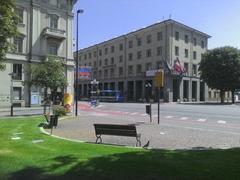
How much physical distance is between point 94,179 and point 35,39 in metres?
42.7

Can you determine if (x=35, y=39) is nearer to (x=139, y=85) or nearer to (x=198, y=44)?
(x=139, y=85)

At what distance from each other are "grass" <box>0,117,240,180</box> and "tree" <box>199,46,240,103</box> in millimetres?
58640

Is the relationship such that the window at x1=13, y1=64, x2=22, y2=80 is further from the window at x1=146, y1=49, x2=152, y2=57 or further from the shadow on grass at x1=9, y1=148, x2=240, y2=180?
the shadow on grass at x1=9, y1=148, x2=240, y2=180

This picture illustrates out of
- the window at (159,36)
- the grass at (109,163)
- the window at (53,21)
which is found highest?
the window at (159,36)

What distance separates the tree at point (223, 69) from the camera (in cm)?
6662

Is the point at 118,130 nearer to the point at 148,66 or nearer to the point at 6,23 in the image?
the point at 6,23

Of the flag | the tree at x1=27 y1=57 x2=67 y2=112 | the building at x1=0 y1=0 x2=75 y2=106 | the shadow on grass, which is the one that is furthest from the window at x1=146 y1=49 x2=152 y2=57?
the shadow on grass

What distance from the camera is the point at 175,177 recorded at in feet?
24.4

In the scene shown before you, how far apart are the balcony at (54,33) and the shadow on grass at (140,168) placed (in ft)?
134

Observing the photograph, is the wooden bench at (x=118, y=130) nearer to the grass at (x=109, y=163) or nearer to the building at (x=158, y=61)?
the grass at (x=109, y=163)

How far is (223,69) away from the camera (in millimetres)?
67125

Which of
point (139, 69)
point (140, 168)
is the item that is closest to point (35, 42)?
point (139, 69)

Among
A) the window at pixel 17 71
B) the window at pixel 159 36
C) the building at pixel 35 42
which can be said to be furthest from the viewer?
the window at pixel 159 36

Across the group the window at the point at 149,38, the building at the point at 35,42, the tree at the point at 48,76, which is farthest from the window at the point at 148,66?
the tree at the point at 48,76
